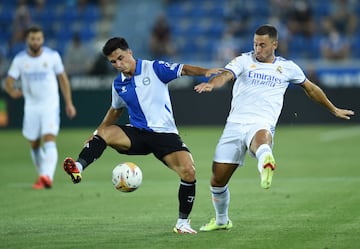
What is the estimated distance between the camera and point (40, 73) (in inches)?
577

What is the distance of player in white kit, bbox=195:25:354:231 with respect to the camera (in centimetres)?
954

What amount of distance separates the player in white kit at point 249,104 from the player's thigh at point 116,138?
96cm

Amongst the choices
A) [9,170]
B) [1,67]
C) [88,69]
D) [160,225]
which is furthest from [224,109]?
[160,225]

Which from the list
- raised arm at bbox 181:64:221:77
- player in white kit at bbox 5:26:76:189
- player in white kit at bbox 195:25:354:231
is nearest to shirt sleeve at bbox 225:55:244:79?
player in white kit at bbox 195:25:354:231

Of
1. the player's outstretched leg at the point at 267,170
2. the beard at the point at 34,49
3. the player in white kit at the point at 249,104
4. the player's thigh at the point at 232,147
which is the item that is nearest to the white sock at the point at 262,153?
the player's outstretched leg at the point at 267,170

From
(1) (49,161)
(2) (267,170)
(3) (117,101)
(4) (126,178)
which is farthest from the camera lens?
(1) (49,161)

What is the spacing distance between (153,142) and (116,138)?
0.40 m

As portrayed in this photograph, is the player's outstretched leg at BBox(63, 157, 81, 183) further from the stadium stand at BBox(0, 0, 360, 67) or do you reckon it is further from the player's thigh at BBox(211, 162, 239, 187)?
the stadium stand at BBox(0, 0, 360, 67)

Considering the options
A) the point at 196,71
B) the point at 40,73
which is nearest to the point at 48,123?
the point at 40,73

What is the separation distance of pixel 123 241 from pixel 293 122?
18473 millimetres

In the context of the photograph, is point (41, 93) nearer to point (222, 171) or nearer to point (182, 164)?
point (182, 164)

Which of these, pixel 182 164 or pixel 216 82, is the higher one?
pixel 216 82

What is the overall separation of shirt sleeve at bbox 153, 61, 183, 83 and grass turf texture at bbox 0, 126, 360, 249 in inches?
64.5

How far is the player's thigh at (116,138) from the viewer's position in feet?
31.5
